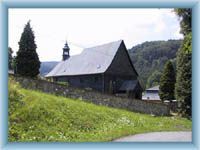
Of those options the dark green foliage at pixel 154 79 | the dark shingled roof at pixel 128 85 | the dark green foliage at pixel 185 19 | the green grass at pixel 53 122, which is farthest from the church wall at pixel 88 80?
the dark green foliage at pixel 185 19

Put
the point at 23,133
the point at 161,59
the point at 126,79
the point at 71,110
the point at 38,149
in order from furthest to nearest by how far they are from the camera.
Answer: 1. the point at 126,79
2. the point at 161,59
3. the point at 71,110
4. the point at 23,133
5. the point at 38,149

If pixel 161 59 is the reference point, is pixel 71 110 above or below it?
below

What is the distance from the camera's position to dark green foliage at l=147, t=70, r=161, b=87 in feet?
39.8

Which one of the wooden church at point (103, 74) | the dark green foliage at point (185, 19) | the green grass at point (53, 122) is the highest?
the dark green foliage at point (185, 19)

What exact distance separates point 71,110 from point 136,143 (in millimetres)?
3212

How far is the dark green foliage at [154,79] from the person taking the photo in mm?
12126

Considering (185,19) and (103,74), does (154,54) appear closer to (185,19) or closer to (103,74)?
(185,19)

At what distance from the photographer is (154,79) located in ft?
44.4

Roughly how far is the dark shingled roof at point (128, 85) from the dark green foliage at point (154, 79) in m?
2.81

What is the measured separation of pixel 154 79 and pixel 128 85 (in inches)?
200

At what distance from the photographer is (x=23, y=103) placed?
27.0ft

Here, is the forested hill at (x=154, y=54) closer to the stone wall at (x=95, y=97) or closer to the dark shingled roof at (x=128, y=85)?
the stone wall at (x=95, y=97)
